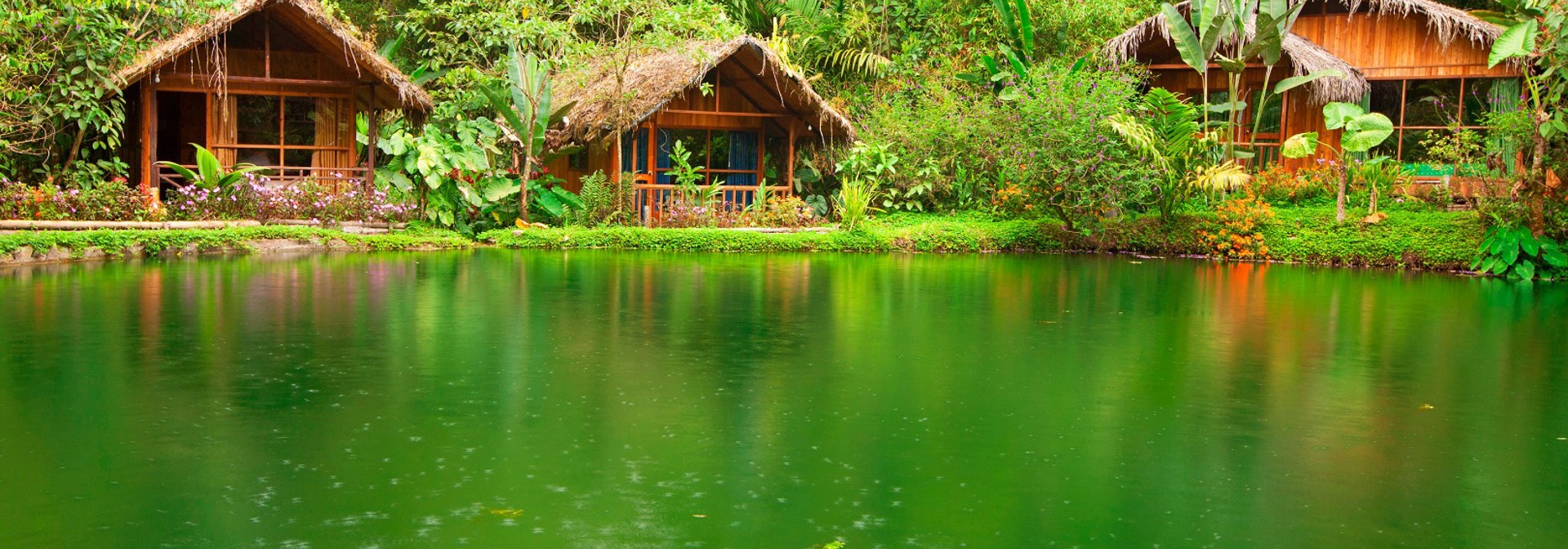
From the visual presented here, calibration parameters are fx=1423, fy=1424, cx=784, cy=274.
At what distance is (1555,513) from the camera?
4.96 meters

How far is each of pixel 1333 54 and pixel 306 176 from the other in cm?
1524

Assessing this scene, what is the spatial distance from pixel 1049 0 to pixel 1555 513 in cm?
1862

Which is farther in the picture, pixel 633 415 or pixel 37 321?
pixel 37 321

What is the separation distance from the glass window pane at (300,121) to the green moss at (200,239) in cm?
302

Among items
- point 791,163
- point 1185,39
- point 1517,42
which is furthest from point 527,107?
point 1517,42

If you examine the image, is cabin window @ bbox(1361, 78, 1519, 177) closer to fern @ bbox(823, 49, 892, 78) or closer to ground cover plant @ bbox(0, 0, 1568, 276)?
ground cover plant @ bbox(0, 0, 1568, 276)

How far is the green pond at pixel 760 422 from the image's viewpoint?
15.4 ft

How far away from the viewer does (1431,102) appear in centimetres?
2311

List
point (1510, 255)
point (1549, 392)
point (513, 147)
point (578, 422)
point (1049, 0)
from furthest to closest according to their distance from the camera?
1. point (1049, 0)
2. point (513, 147)
3. point (1510, 255)
4. point (1549, 392)
5. point (578, 422)

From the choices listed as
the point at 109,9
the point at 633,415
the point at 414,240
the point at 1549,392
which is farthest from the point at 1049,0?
the point at 633,415

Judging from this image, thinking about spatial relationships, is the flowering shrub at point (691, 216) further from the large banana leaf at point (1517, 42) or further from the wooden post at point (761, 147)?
the large banana leaf at point (1517, 42)

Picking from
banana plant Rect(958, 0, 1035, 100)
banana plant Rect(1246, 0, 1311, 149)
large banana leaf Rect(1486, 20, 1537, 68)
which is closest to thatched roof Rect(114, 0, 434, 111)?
banana plant Rect(958, 0, 1035, 100)

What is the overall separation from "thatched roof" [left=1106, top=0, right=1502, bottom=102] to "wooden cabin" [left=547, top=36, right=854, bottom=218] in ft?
15.1

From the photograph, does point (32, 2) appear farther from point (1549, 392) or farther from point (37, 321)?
point (1549, 392)
